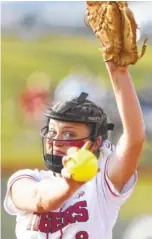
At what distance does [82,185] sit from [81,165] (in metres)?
0.30

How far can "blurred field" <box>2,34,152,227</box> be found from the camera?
2.59 meters

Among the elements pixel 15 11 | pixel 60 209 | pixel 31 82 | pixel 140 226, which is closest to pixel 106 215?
pixel 60 209

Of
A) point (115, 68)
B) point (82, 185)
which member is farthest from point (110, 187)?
point (115, 68)

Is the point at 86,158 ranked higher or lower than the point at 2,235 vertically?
higher

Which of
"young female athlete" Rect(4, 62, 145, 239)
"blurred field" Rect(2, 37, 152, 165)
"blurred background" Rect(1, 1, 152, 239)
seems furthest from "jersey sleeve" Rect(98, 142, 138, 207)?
"blurred field" Rect(2, 37, 152, 165)

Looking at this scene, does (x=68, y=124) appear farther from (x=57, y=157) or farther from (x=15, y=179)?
(x=15, y=179)

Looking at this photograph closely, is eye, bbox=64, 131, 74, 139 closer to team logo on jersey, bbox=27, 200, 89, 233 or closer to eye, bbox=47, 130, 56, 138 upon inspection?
eye, bbox=47, 130, 56, 138

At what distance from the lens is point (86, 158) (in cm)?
149

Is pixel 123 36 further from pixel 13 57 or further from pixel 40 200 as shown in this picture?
pixel 13 57

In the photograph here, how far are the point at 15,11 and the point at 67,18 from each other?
0.22 meters

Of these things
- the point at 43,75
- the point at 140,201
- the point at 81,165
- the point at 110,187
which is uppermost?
the point at 43,75

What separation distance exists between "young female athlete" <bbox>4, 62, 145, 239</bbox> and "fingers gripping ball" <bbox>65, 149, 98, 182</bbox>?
0.83 feet

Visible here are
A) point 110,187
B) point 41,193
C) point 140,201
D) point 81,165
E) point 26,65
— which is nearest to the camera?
point 81,165

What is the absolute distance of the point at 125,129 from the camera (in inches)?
68.2
